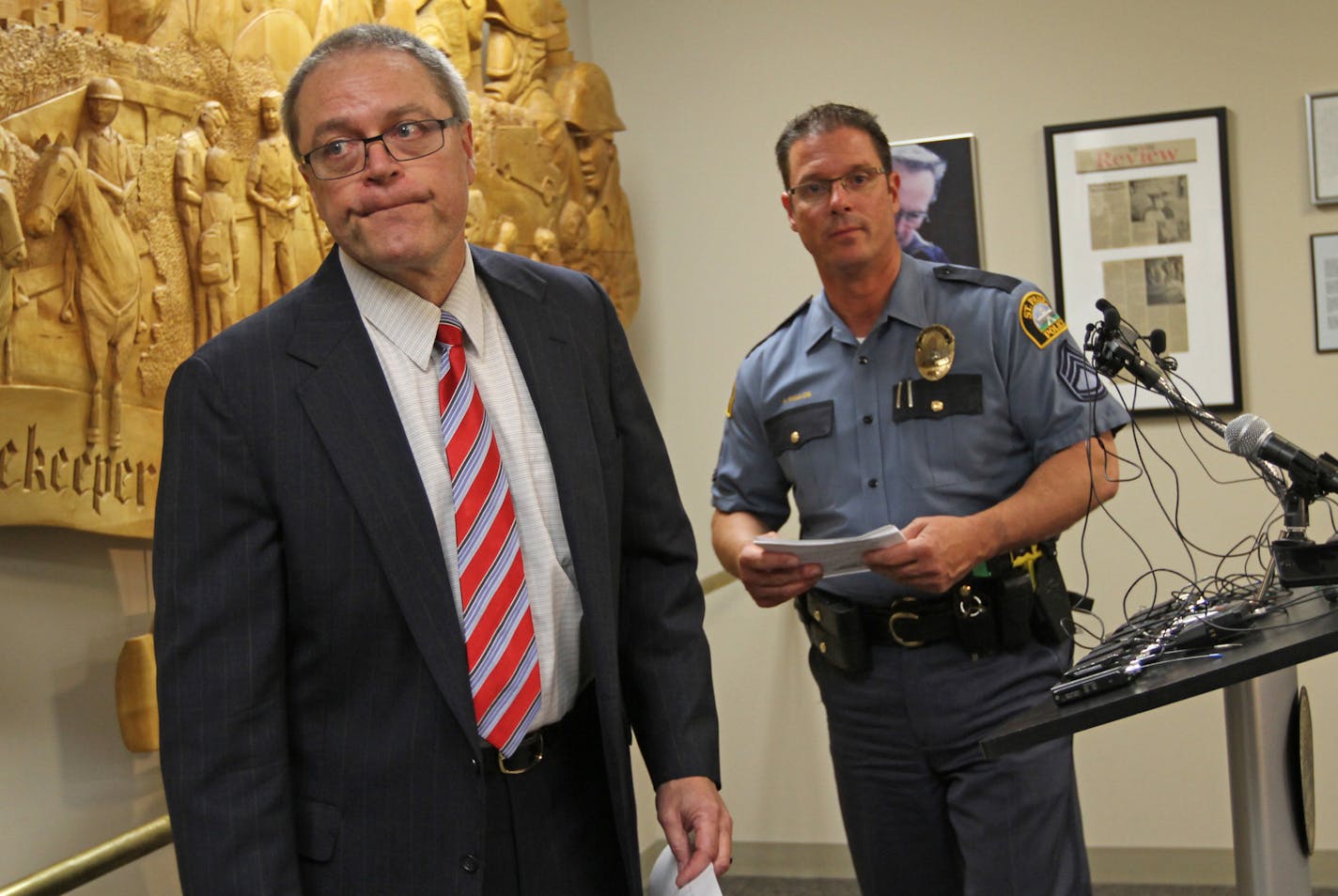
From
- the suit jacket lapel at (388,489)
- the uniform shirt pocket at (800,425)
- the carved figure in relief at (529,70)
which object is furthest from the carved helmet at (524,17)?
the suit jacket lapel at (388,489)

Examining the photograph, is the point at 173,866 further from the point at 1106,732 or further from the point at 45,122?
the point at 1106,732

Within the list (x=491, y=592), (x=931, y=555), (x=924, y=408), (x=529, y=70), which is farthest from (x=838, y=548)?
(x=529, y=70)

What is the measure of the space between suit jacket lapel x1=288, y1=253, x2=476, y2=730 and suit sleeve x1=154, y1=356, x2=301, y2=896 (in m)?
0.09

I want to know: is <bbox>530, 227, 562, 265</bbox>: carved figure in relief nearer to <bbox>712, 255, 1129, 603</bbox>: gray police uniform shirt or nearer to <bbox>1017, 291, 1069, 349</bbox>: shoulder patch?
<bbox>712, 255, 1129, 603</bbox>: gray police uniform shirt

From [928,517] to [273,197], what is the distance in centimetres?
126

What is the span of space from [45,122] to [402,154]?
2.08 feet

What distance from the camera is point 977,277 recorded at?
7.88ft

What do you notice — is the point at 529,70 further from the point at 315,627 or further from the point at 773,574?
the point at 315,627

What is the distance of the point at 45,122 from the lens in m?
1.74

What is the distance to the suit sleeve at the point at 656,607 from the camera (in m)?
1.57

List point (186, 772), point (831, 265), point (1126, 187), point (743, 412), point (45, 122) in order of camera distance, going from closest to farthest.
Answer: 1. point (186, 772)
2. point (45, 122)
3. point (831, 265)
4. point (743, 412)
5. point (1126, 187)

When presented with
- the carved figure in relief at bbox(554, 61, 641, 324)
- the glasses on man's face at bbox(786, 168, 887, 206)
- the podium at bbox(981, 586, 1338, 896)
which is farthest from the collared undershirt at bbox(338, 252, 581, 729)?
the carved figure in relief at bbox(554, 61, 641, 324)

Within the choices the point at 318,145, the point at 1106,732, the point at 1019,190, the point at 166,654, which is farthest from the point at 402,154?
the point at 1106,732

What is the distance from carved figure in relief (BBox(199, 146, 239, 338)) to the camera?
81.4 inches
